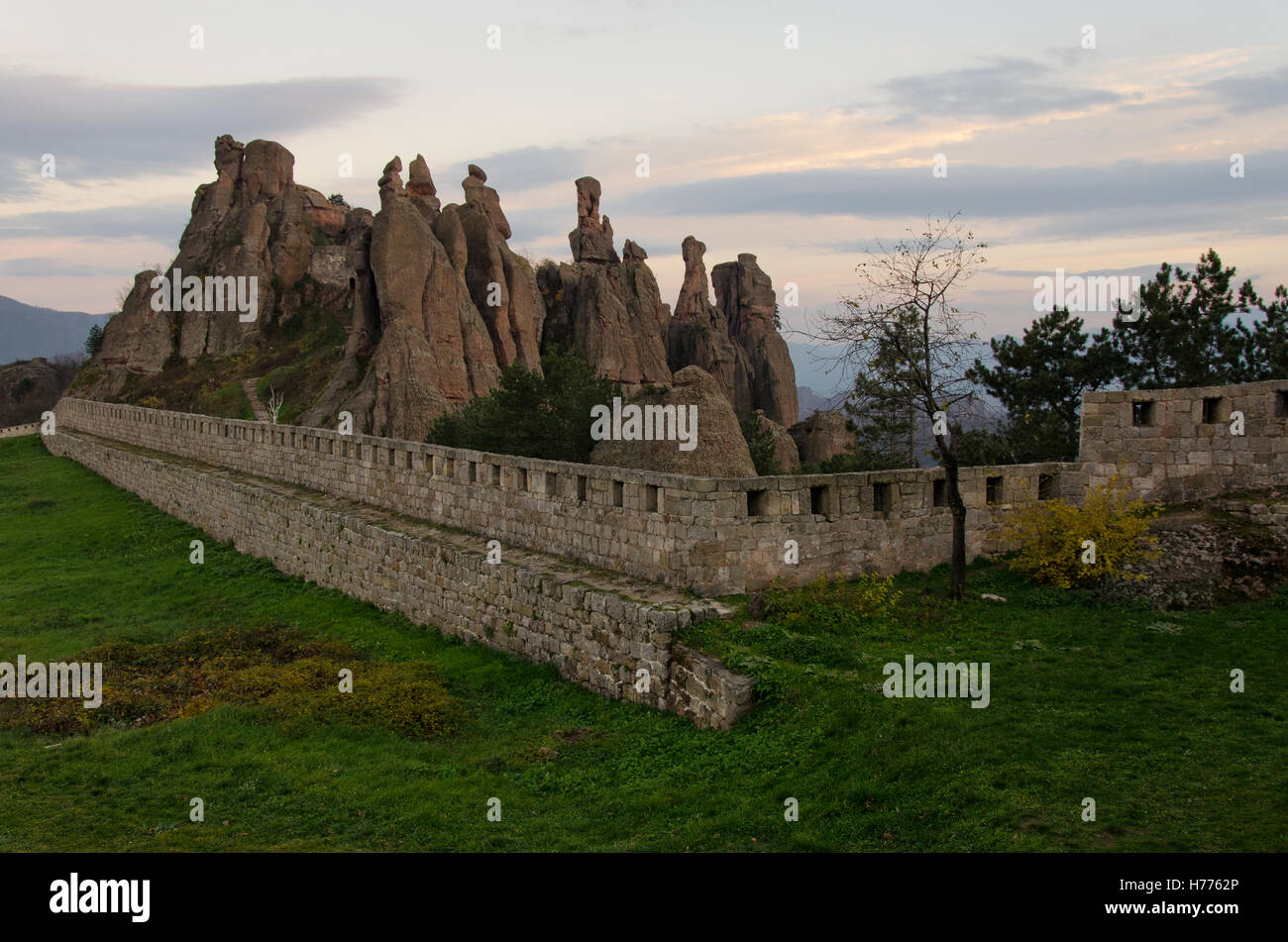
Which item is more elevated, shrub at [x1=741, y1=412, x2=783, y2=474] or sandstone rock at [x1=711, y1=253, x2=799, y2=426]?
sandstone rock at [x1=711, y1=253, x2=799, y2=426]

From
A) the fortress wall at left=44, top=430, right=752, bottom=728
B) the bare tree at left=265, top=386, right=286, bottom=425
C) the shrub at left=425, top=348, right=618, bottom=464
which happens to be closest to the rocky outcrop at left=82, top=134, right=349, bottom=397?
the bare tree at left=265, top=386, right=286, bottom=425

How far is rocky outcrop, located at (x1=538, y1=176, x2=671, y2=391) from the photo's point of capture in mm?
62312

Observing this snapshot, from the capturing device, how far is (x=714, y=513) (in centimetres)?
1295

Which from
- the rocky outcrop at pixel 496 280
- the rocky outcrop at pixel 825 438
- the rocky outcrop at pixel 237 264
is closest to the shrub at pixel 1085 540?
the rocky outcrop at pixel 825 438

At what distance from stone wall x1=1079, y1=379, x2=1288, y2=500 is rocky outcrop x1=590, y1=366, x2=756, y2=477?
10.3 meters

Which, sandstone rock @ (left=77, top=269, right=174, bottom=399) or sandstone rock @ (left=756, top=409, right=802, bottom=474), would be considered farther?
sandstone rock @ (left=77, top=269, right=174, bottom=399)

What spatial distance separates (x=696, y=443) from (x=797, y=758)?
16.5 metres

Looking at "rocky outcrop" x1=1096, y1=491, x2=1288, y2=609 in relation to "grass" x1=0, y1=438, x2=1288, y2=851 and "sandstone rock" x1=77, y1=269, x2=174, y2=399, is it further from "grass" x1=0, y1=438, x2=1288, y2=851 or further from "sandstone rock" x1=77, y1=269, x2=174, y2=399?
"sandstone rock" x1=77, y1=269, x2=174, y2=399

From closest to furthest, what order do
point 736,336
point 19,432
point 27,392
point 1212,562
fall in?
point 1212,562 < point 19,432 < point 27,392 < point 736,336

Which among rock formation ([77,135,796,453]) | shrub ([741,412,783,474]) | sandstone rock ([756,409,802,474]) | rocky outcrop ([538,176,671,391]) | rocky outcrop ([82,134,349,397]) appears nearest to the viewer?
Result: shrub ([741,412,783,474])

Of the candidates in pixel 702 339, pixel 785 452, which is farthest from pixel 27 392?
pixel 785 452

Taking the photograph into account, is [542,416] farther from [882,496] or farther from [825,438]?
[825,438]

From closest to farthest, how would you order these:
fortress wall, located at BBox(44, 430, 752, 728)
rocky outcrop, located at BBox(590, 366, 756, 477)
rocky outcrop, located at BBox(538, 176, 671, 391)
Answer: fortress wall, located at BBox(44, 430, 752, 728)
rocky outcrop, located at BBox(590, 366, 756, 477)
rocky outcrop, located at BBox(538, 176, 671, 391)

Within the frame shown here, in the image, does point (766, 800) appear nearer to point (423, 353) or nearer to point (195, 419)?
point (195, 419)
